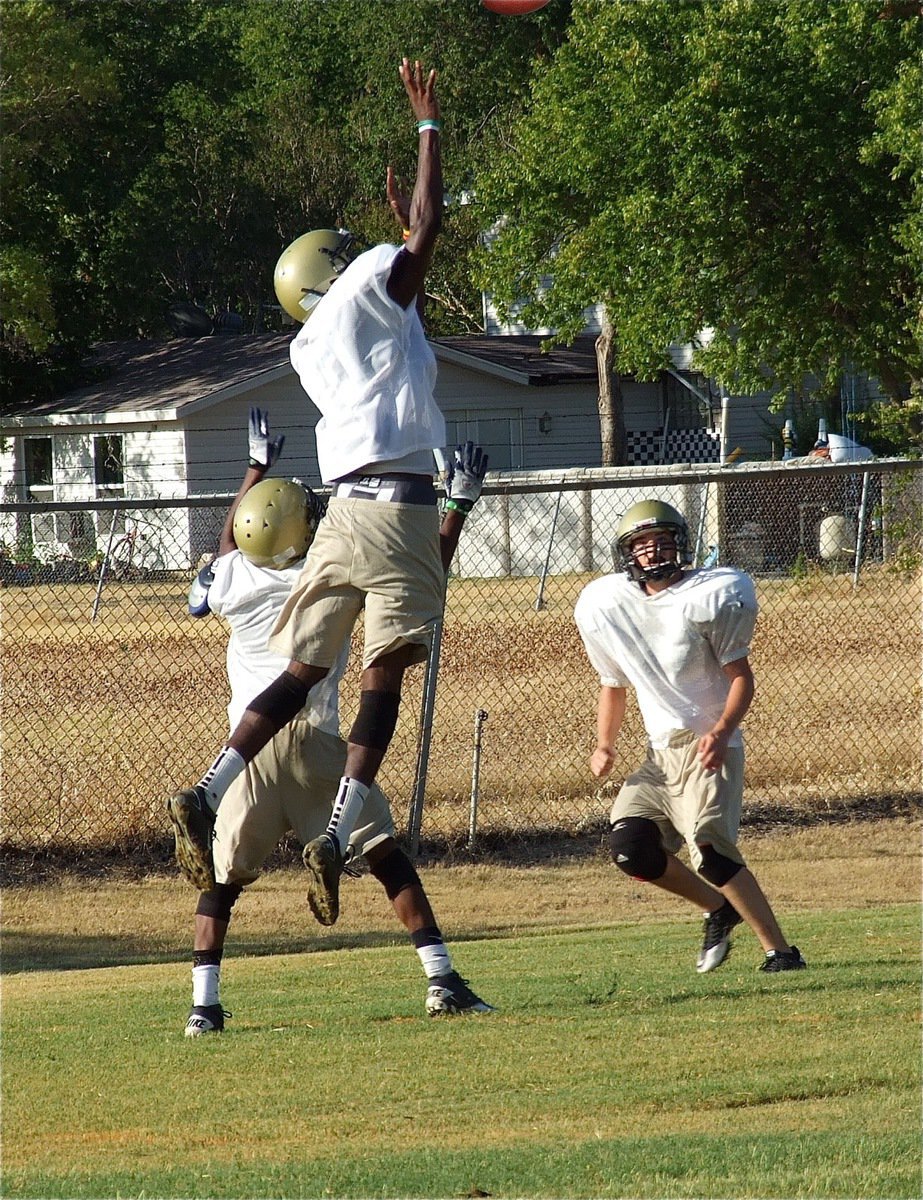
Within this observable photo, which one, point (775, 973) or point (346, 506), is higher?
point (346, 506)

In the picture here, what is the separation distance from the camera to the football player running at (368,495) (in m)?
6.00

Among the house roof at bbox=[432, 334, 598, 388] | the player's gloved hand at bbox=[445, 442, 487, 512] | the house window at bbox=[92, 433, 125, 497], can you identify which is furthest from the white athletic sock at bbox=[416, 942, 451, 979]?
the house window at bbox=[92, 433, 125, 497]

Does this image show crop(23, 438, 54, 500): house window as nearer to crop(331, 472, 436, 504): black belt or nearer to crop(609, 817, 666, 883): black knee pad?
crop(609, 817, 666, 883): black knee pad

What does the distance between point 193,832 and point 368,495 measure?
1410mm

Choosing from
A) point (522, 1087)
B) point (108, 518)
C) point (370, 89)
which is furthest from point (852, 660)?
point (370, 89)

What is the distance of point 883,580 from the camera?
16859 mm

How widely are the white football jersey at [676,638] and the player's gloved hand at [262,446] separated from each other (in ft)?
5.09

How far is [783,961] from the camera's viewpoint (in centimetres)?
720

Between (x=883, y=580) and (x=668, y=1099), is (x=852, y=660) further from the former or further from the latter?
(x=668, y=1099)

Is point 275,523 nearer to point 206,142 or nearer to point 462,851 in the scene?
point 462,851

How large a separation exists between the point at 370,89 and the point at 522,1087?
52474mm

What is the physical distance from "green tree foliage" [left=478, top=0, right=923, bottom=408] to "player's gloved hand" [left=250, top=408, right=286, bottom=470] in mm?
19739

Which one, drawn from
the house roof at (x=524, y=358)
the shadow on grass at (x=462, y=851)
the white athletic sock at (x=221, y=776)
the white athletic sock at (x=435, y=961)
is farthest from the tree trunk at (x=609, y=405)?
the white athletic sock at (x=221, y=776)

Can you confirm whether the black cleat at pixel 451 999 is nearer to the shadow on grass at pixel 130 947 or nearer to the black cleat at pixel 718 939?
the black cleat at pixel 718 939
